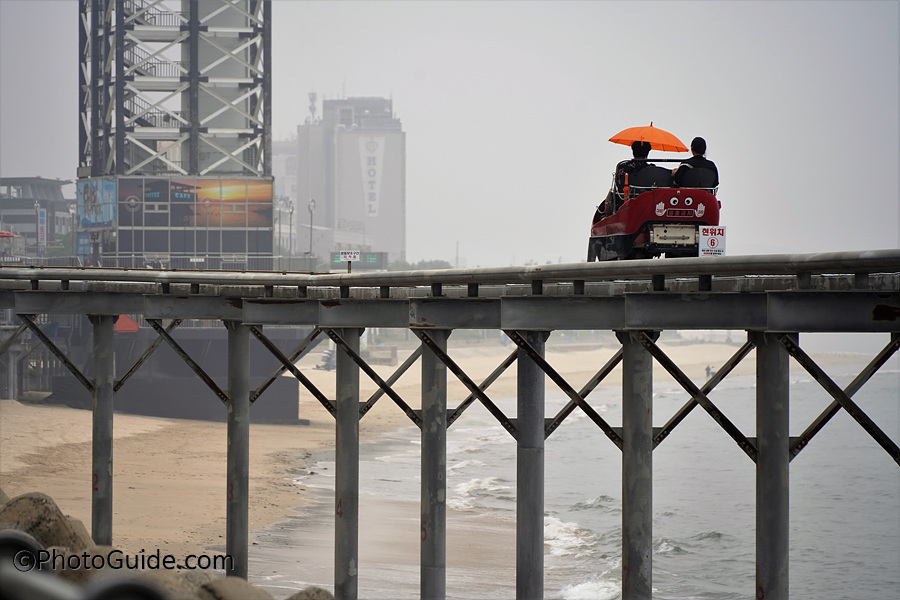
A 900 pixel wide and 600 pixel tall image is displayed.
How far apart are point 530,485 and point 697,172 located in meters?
5.10

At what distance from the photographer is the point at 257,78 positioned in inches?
3095

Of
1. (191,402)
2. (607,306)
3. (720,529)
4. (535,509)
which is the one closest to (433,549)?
(535,509)

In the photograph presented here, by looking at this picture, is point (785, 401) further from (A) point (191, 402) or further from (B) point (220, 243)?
(B) point (220, 243)

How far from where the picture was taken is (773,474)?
34.0 ft

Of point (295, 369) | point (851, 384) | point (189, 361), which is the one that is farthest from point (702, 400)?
point (189, 361)

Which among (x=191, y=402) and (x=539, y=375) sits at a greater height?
(x=539, y=375)

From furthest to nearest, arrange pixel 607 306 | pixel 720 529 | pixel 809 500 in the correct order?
pixel 809 500 → pixel 720 529 → pixel 607 306

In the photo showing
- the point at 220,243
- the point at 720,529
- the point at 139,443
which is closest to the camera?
the point at 720,529

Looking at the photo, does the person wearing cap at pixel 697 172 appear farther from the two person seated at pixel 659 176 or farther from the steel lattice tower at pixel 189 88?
the steel lattice tower at pixel 189 88

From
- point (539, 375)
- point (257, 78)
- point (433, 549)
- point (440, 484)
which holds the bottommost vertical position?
point (433, 549)

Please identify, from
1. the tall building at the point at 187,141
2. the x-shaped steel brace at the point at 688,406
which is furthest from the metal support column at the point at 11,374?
the x-shaped steel brace at the point at 688,406

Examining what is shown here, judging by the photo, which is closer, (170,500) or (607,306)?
(607,306)

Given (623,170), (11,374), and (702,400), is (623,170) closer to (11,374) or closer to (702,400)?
(702,400)

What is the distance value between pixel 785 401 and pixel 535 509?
4.03m
